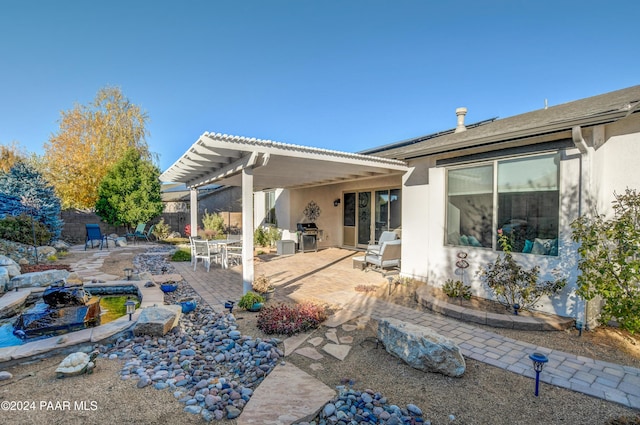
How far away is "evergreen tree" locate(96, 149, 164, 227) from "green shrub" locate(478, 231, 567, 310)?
1446cm

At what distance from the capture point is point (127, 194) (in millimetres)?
14875

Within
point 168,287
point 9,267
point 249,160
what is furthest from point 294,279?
point 9,267

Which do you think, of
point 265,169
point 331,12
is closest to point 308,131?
point 331,12

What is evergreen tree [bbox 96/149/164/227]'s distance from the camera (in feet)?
48.1

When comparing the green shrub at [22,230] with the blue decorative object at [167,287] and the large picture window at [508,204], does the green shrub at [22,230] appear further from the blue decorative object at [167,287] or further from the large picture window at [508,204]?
the large picture window at [508,204]

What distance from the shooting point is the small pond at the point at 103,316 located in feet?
12.7

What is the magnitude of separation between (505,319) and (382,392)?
2.62 meters

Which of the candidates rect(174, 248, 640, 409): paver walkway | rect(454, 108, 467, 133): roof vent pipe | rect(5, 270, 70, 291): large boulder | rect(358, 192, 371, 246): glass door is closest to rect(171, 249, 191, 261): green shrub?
rect(174, 248, 640, 409): paver walkway

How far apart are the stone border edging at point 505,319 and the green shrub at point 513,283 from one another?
0.34 meters

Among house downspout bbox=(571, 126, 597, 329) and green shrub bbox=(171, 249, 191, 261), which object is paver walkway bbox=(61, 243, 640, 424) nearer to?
house downspout bbox=(571, 126, 597, 329)

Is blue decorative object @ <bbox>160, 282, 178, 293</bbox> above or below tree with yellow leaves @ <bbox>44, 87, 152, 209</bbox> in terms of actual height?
below

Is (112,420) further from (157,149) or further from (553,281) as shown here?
(157,149)

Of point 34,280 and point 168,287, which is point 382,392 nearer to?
point 168,287

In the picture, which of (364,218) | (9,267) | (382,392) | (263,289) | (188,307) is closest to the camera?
(382,392)
